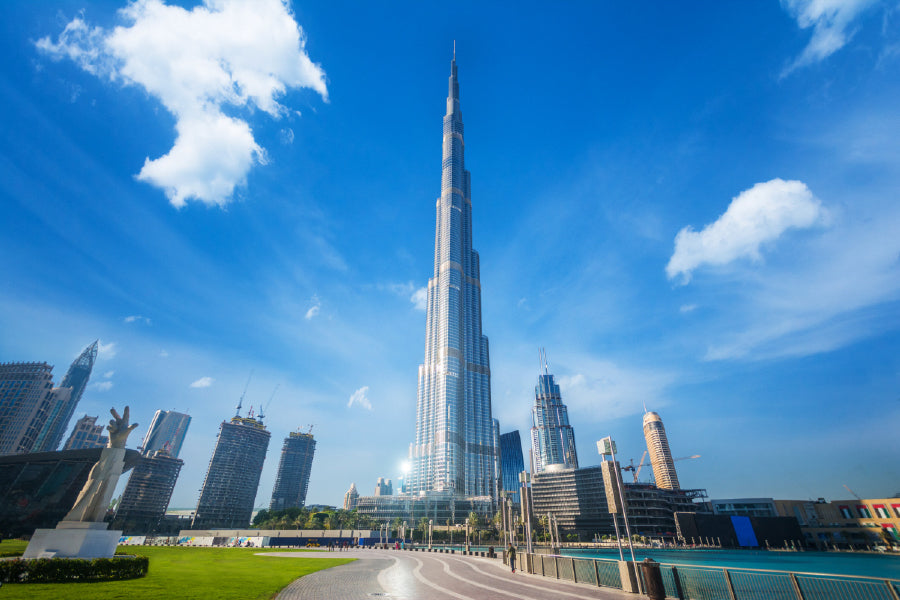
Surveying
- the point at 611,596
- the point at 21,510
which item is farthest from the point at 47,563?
the point at 21,510

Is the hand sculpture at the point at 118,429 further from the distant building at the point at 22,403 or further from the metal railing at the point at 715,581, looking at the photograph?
the distant building at the point at 22,403

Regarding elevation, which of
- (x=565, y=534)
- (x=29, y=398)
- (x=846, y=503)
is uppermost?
(x=29, y=398)

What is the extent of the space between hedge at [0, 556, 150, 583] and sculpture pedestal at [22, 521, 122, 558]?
3.89m

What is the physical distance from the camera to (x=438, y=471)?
190 meters

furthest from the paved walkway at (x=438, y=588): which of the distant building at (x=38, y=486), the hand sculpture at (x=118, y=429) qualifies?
the distant building at (x=38, y=486)

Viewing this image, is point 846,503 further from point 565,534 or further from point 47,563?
point 47,563

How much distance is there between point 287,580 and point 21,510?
135 meters

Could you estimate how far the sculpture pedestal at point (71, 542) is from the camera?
77.5 feet

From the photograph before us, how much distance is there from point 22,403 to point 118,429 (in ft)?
774

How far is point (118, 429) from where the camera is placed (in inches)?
1190

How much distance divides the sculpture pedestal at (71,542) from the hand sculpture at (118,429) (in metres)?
5.64

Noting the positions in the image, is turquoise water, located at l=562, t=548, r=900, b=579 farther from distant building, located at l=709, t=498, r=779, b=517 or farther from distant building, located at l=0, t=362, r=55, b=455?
distant building, located at l=0, t=362, r=55, b=455

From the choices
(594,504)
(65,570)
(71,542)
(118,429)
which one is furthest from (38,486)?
(594,504)

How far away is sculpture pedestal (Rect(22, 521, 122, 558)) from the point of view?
77.5ft
